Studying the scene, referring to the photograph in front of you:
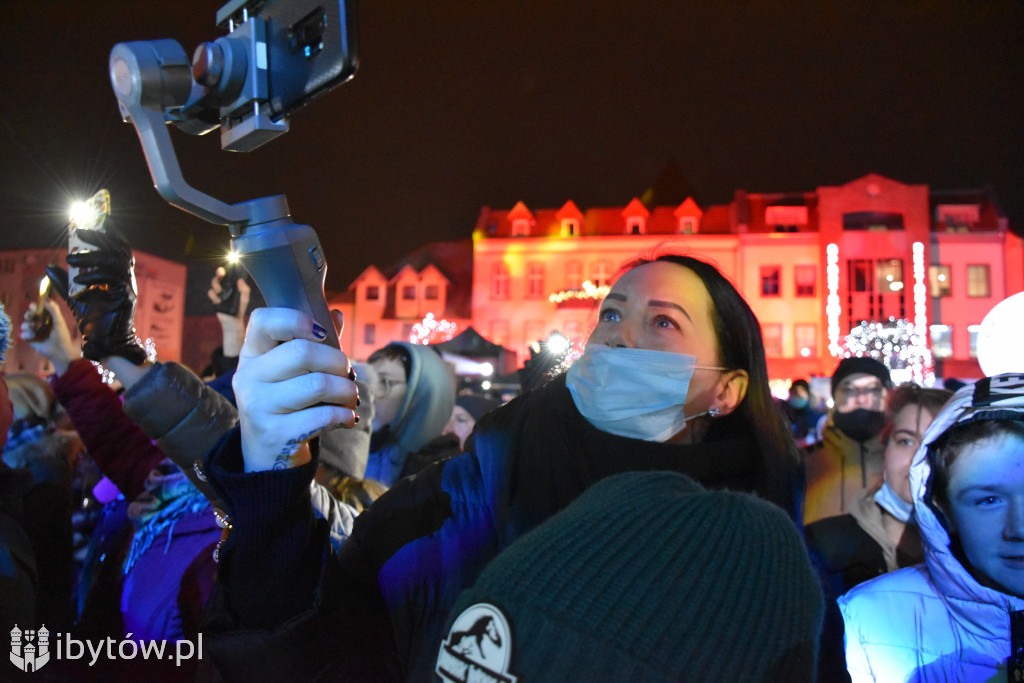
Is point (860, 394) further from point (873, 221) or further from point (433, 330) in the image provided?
point (873, 221)

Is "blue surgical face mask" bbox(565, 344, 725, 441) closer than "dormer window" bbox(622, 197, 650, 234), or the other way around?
"blue surgical face mask" bbox(565, 344, 725, 441)

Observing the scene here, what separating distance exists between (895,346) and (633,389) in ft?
98.6

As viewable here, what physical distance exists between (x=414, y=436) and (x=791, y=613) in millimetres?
3411

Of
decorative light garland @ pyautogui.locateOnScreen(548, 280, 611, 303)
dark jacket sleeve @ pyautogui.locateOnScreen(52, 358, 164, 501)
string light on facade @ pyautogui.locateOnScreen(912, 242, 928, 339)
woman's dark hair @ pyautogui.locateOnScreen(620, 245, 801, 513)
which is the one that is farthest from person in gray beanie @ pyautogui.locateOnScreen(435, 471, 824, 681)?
string light on facade @ pyautogui.locateOnScreen(912, 242, 928, 339)

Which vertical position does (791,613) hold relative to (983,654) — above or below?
above

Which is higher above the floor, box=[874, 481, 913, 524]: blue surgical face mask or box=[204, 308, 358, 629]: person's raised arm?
box=[204, 308, 358, 629]: person's raised arm

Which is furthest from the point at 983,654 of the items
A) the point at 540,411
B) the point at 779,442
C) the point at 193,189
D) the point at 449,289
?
the point at 449,289

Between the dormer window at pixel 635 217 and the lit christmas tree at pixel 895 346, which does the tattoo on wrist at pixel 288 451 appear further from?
the dormer window at pixel 635 217

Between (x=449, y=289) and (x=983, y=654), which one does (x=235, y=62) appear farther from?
(x=449, y=289)

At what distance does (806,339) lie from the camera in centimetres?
3139

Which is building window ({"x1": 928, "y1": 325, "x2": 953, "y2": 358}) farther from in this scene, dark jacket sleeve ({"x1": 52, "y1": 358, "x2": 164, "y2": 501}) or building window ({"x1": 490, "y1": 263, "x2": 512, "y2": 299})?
dark jacket sleeve ({"x1": 52, "y1": 358, "x2": 164, "y2": 501})

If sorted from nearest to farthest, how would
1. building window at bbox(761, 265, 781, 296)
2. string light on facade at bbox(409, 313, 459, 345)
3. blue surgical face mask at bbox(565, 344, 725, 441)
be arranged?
blue surgical face mask at bbox(565, 344, 725, 441), building window at bbox(761, 265, 781, 296), string light on facade at bbox(409, 313, 459, 345)

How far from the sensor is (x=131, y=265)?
205 cm

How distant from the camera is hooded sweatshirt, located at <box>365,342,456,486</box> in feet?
13.3
